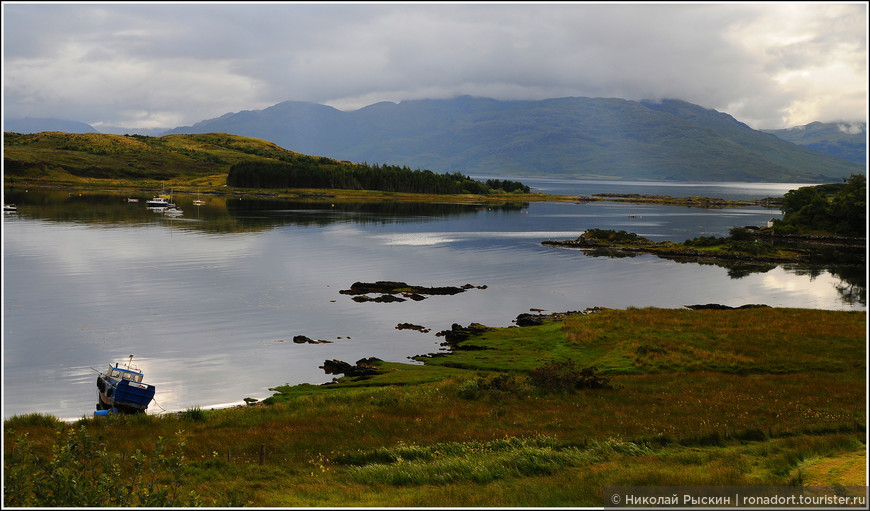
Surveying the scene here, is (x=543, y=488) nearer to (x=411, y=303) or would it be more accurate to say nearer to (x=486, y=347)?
(x=486, y=347)

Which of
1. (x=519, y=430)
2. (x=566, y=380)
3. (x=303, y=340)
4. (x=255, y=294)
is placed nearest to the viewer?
(x=519, y=430)

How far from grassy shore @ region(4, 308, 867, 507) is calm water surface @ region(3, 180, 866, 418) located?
8.46 metres

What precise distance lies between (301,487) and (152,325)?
148 feet

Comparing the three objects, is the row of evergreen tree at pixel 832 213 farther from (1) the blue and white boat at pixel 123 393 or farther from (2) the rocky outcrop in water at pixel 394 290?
(1) the blue and white boat at pixel 123 393

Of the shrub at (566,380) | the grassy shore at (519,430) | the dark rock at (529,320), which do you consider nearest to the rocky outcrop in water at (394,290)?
the dark rock at (529,320)

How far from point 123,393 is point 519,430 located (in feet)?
83.2

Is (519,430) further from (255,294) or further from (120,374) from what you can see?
(255,294)

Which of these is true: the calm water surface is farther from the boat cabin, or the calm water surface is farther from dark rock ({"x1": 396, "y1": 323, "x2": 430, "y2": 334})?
the boat cabin

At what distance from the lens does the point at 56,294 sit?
7594 centimetres

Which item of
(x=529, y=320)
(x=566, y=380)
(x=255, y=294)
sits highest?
(x=255, y=294)

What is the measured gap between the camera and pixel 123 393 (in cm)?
4059

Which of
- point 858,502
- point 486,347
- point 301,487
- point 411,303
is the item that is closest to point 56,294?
point 411,303

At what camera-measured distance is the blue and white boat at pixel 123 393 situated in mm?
40562

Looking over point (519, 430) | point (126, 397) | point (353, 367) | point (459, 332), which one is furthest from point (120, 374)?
point (459, 332)
